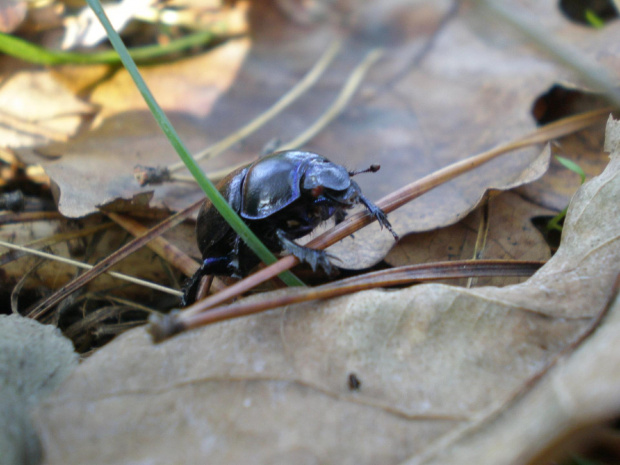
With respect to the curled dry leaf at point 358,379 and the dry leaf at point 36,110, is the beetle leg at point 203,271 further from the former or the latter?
the dry leaf at point 36,110

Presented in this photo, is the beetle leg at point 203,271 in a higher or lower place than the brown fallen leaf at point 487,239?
lower

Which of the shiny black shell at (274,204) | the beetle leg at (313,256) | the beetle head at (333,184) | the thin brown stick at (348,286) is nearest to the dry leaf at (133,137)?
the shiny black shell at (274,204)

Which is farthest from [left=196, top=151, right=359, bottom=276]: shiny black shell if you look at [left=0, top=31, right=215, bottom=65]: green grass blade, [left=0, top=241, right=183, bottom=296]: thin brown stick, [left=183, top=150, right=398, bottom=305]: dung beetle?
[left=0, top=31, right=215, bottom=65]: green grass blade

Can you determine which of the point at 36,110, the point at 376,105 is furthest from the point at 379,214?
the point at 36,110

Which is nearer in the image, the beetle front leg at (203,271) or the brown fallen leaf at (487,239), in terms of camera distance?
the brown fallen leaf at (487,239)

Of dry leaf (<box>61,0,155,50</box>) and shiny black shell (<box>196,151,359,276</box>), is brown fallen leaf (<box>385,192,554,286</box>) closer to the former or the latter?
shiny black shell (<box>196,151,359,276</box>)

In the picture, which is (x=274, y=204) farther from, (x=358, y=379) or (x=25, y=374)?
(x=25, y=374)
